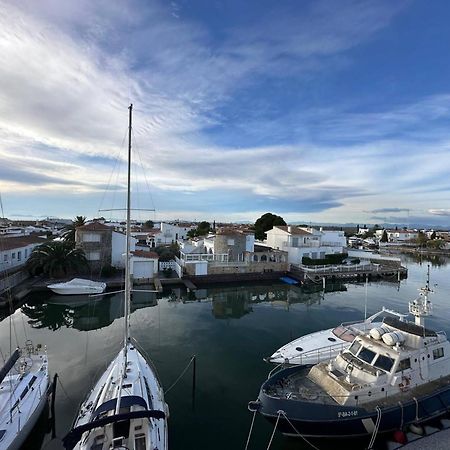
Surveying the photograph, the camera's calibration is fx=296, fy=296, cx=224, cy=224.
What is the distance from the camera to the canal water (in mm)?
9938

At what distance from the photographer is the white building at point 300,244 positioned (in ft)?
136

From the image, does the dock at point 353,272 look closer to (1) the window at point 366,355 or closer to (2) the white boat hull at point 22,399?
(1) the window at point 366,355

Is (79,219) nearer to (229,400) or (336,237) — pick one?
(229,400)

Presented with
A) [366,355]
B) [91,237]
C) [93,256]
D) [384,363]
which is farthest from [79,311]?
[384,363]

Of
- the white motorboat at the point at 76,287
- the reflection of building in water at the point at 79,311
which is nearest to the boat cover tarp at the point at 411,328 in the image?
the reflection of building in water at the point at 79,311

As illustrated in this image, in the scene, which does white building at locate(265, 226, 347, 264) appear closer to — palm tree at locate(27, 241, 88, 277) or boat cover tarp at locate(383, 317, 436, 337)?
palm tree at locate(27, 241, 88, 277)

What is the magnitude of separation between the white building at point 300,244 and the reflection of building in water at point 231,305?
14097 millimetres

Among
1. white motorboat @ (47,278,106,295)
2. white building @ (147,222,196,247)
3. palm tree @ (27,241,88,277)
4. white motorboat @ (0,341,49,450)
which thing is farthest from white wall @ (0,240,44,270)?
white building @ (147,222,196,247)

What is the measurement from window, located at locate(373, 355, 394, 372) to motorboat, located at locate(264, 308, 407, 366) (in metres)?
2.64

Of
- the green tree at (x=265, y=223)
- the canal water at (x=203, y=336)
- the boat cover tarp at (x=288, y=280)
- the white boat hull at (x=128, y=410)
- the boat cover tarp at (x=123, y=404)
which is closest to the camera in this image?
the white boat hull at (x=128, y=410)

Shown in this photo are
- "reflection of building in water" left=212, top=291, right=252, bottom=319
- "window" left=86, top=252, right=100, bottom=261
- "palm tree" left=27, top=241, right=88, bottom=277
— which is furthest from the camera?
"window" left=86, top=252, right=100, bottom=261

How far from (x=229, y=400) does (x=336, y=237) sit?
143ft

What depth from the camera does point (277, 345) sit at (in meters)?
16.6

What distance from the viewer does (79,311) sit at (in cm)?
2228
